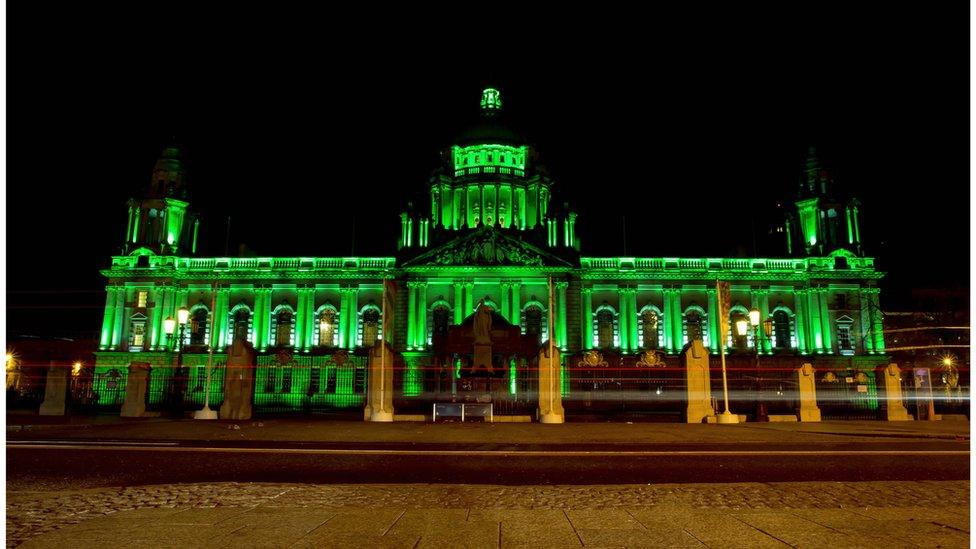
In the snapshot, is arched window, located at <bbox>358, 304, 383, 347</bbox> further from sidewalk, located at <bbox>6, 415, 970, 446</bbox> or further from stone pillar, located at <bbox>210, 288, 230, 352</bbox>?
sidewalk, located at <bbox>6, 415, 970, 446</bbox>

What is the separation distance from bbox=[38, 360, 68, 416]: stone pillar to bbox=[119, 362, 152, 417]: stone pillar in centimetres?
204

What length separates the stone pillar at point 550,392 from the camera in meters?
25.5

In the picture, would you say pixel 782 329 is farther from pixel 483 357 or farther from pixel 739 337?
pixel 483 357

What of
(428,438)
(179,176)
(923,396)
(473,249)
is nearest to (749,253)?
(473,249)

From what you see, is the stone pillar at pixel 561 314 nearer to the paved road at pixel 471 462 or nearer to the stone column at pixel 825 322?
the stone column at pixel 825 322

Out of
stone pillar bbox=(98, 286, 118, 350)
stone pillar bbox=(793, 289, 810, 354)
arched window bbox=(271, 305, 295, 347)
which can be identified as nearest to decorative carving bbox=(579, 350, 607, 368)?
stone pillar bbox=(793, 289, 810, 354)

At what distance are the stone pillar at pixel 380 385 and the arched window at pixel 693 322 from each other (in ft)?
126

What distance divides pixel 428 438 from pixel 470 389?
49.8ft

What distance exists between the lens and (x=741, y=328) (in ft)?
94.4

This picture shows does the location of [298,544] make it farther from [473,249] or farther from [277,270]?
[277,270]

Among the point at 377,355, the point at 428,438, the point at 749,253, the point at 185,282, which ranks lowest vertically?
the point at 428,438

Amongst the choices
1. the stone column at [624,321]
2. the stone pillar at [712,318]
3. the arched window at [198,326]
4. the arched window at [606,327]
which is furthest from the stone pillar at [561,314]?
the arched window at [198,326]

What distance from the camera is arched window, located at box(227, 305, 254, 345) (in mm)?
60281

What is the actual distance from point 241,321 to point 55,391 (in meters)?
34.8
